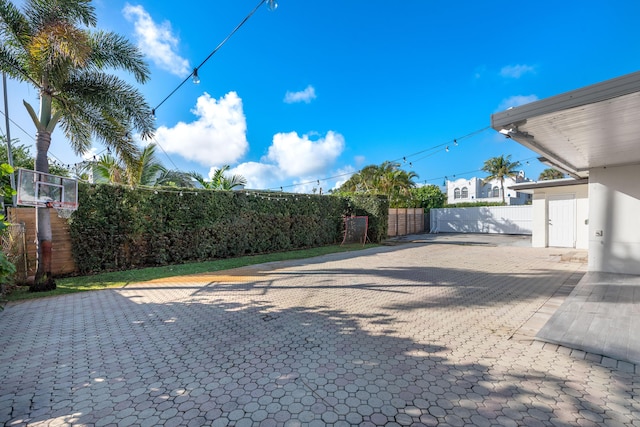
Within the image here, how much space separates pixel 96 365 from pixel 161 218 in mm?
7004

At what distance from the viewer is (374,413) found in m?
2.14

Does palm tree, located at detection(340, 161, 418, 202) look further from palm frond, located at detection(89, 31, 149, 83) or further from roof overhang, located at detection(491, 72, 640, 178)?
palm frond, located at detection(89, 31, 149, 83)

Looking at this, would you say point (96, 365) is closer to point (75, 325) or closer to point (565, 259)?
point (75, 325)

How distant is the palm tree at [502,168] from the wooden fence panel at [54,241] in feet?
119

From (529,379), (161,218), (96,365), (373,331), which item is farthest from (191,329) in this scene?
(161,218)

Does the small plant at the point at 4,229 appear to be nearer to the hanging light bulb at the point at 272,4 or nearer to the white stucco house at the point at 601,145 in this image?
the hanging light bulb at the point at 272,4

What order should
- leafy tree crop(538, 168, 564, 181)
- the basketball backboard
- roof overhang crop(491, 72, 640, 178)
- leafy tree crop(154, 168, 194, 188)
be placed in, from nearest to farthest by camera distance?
roof overhang crop(491, 72, 640, 178)
the basketball backboard
leafy tree crop(154, 168, 194, 188)
leafy tree crop(538, 168, 564, 181)

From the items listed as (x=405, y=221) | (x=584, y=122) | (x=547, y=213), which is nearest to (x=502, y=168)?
(x=405, y=221)

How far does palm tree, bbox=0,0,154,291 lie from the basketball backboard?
31cm

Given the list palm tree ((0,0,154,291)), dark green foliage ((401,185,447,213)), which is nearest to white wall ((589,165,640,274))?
palm tree ((0,0,154,291))

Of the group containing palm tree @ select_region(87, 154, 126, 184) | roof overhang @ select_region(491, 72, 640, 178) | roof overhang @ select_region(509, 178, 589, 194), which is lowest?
roof overhang @ select_region(509, 178, 589, 194)

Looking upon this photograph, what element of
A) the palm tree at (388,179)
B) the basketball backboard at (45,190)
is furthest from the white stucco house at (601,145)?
the palm tree at (388,179)

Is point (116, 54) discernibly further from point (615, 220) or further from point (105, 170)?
point (615, 220)

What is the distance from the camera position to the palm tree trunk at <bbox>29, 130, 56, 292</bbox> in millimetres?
6219
